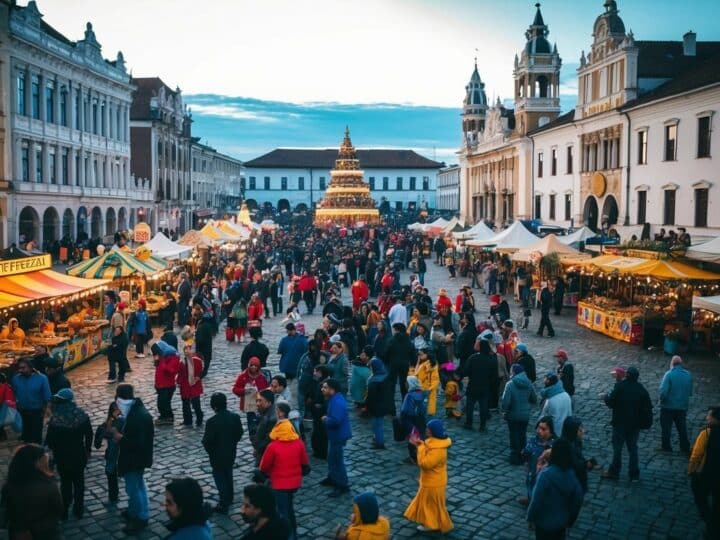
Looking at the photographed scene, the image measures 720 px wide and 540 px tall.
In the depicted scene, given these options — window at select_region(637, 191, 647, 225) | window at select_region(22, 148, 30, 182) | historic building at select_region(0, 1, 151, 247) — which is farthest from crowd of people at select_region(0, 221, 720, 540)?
window at select_region(22, 148, 30, 182)

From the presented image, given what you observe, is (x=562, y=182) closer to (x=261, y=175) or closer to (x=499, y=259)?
(x=499, y=259)

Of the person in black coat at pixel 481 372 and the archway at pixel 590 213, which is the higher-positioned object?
the archway at pixel 590 213

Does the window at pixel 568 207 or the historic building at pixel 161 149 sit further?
the historic building at pixel 161 149

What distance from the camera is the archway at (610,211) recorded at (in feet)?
128

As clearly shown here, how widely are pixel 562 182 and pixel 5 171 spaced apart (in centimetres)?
3219

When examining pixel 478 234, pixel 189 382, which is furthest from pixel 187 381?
pixel 478 234

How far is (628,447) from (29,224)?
35.4 meters

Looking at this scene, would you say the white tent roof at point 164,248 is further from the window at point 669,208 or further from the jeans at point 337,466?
the window at point 669,208

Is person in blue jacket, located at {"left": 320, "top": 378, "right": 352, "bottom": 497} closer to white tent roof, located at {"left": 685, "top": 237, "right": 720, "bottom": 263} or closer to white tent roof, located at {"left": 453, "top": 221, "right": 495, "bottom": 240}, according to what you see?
white tent roof, located at {"left": 685, "top": 237, "right": 720, "bottom": 263}

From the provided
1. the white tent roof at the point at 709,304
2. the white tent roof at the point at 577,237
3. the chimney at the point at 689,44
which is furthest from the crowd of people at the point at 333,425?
the chimney at the point at 689,44

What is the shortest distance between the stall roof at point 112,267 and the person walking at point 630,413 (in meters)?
14.3

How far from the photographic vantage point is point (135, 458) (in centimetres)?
770

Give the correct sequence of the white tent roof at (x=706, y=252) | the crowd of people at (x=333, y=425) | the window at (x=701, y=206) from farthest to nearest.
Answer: the window at (x=701, y=206) → the white tent roof at (x=706, y=252) → the crowd of people at (x=333, y=425)

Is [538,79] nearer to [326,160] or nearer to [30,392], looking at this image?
[30,392]
